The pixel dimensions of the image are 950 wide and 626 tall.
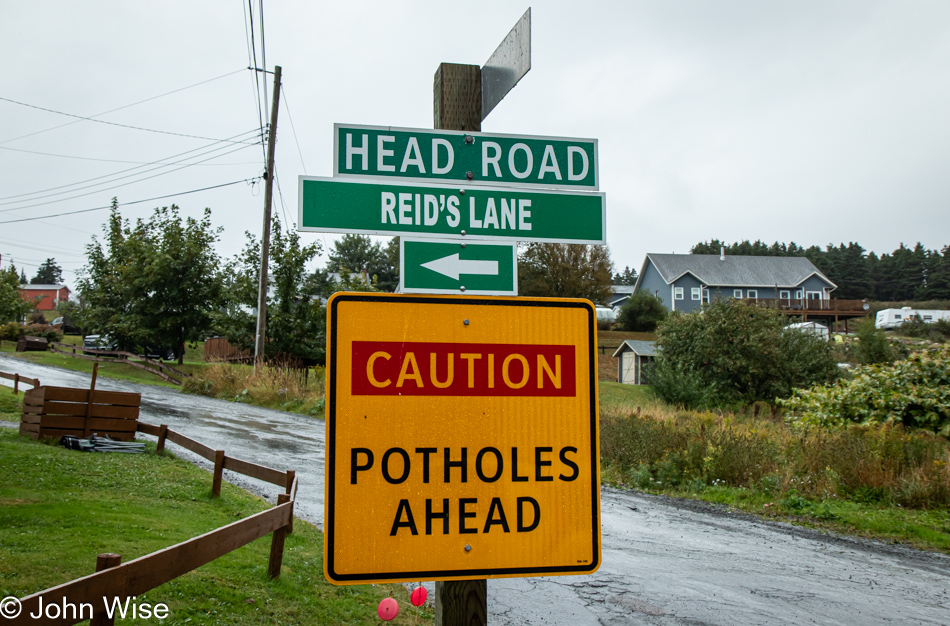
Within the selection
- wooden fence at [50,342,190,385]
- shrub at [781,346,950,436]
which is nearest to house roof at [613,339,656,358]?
wooden fence at [50,342,190,385]

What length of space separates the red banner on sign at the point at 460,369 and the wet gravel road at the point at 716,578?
13.4 feet

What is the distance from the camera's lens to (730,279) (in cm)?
6197

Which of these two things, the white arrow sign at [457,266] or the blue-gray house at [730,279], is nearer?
the white arrow sign at [457,266]

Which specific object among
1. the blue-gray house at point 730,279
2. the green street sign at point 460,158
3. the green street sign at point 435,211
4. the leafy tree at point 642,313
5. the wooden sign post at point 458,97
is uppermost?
the blue-gray house at point 730,279

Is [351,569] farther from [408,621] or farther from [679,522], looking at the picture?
[679,522]

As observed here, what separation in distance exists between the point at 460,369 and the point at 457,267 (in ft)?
1.29

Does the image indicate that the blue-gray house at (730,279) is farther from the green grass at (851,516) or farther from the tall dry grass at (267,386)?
the green grass at (851,516)

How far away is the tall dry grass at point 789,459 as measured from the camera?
10577 millimetres

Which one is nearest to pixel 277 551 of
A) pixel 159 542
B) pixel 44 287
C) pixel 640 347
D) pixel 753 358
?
pixel 159 542

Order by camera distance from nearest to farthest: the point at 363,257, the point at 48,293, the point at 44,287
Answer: the point at 363,257 < the point at 48,293 < the point at 44,287

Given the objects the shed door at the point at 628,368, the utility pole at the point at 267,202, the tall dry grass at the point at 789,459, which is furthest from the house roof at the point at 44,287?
the tall dry grass at the point at 789,459

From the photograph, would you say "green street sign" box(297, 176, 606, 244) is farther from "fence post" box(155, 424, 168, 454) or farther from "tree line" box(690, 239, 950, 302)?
"tree line" box(690, 239, 950, 302)

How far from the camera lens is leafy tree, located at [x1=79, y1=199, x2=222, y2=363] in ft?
111

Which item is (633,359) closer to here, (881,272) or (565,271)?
(565,271)
